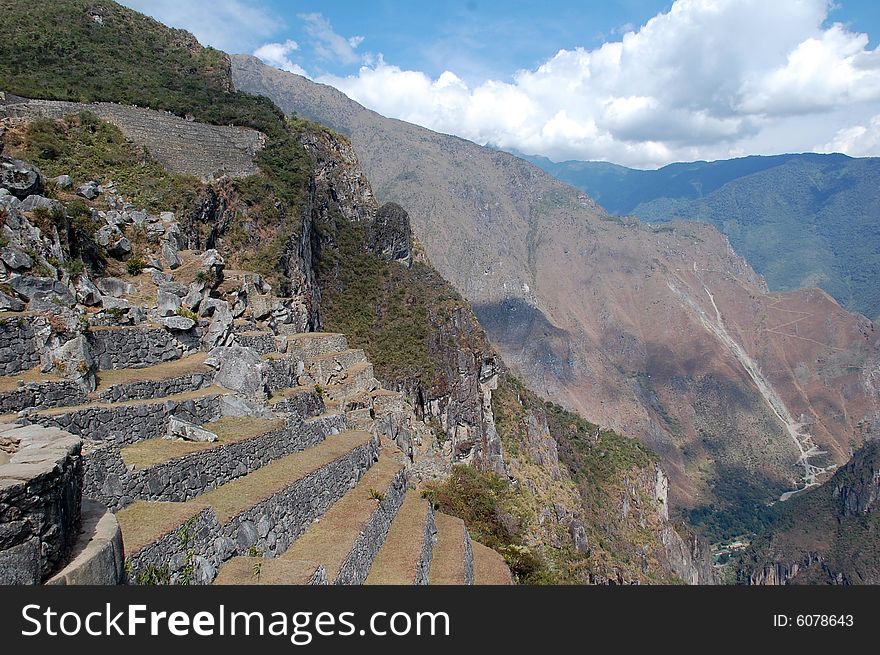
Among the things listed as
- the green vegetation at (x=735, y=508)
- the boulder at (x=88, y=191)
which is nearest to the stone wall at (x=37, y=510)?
the boulder at (x=88, y=191)

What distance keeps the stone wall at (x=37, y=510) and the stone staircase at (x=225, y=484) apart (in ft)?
0.85

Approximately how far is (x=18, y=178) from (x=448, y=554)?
14864mm

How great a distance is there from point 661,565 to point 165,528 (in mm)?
73009

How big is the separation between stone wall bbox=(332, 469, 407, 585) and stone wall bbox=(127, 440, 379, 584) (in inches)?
42.6

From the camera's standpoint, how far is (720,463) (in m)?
192

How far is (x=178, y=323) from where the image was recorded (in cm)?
1504

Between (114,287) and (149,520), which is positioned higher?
(114,287)

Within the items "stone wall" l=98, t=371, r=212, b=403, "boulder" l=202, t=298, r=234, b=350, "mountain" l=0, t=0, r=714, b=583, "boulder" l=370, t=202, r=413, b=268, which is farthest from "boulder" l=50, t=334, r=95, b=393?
"boulder" l=370, t=202, r=413, b=268

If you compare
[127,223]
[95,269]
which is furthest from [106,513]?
[127,223]

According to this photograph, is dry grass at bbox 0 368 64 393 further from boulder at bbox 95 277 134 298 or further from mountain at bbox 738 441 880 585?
mountain at bbox 738 441 880 585

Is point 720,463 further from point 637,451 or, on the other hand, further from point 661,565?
point 661,565

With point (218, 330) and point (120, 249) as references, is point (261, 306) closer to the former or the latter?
point (120, 249)

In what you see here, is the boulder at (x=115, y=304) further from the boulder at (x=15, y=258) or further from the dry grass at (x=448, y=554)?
the dry grass at (x=448, y=554)

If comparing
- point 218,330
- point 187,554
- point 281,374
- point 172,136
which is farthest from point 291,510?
point 172,136
